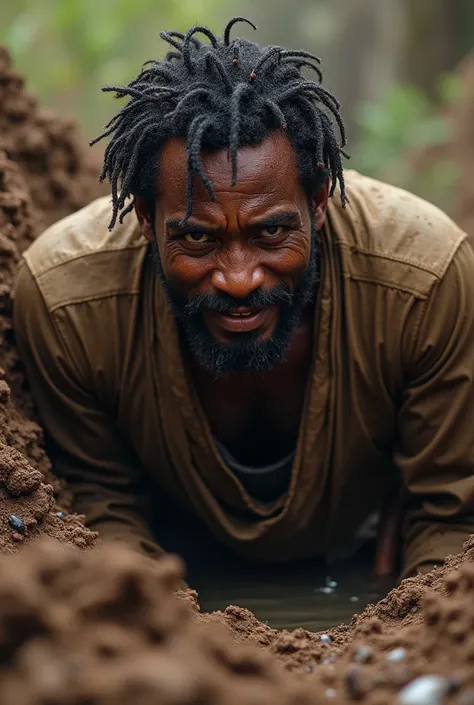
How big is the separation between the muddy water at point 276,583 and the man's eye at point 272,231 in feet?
4.07

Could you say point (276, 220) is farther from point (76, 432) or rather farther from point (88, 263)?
point (76, 432)

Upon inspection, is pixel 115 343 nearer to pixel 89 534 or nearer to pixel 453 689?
pixel 89 534

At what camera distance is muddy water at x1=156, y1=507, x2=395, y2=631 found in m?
3.79

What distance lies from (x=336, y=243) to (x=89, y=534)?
4.11 feet

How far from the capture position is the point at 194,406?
151 inches

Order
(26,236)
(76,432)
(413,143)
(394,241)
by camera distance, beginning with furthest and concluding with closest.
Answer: (413,143)
(26,236)
(76,432)
(394,241)

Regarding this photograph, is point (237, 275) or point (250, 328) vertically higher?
point (237, 275)

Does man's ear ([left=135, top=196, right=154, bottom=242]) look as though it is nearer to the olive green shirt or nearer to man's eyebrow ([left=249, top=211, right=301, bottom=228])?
the olive green shirt

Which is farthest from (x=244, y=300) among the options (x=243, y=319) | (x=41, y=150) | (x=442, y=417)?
(x=41, y=150)

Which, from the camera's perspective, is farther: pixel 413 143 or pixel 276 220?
pixel 413 143

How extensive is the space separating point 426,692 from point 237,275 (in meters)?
1.64

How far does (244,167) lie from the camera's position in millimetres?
3240

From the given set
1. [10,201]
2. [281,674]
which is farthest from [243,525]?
[281,674]

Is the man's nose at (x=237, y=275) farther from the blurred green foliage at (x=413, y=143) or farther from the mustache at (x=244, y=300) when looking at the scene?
the blurred green foliage at (x=413, y=143)
